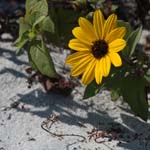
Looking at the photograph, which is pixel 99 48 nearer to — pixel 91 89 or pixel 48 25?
pixel 91 89

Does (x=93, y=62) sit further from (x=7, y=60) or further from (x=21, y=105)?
(x=7, y=60)

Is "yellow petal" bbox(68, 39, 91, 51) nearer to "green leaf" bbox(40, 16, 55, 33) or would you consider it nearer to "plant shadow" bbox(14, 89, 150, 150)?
"green leaf" bbox(40, 16, 55, 33)

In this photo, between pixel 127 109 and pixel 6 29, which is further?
pixel 6 29

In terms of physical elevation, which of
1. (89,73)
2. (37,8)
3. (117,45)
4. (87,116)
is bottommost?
(87,116)

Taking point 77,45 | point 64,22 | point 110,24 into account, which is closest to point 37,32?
point 64,22

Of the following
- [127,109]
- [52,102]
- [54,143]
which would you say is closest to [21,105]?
[52,102]

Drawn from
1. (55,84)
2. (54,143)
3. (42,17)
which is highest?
(42,17)
